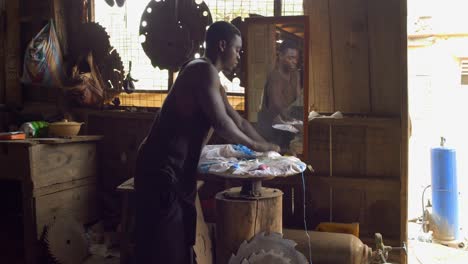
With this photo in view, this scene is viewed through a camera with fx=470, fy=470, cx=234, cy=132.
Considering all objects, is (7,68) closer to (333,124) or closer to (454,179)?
(333,124)

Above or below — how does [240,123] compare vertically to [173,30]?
below

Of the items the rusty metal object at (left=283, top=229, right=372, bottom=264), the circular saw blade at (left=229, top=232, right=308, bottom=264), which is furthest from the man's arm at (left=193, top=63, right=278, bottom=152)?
the rusty metal object at (left=283, top=229, right=372, bottom=264)

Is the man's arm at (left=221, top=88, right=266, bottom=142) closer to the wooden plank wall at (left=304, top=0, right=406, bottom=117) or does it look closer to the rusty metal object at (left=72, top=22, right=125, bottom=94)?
the wooden plank wall at (left=304, top=0, right=406, bottom=117)

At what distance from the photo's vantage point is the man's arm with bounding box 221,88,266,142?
3.76 meters

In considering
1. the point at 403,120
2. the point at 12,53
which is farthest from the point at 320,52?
the point at 12,53

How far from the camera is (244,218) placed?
342cm

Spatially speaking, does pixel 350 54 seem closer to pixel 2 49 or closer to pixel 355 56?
pixel 355 56

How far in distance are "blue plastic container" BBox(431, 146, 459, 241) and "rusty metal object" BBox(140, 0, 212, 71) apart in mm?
3444

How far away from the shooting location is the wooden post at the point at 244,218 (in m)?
3.42

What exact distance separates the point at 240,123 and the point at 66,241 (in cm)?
212

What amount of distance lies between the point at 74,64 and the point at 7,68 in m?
0.95

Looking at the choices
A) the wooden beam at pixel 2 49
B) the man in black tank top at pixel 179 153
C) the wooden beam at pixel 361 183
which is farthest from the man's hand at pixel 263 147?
A: the wooden beam at pixel 2 49

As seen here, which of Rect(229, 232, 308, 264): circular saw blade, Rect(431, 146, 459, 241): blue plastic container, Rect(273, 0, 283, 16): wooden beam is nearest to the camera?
Rect(229, 232, 308, 264): circular saw blade

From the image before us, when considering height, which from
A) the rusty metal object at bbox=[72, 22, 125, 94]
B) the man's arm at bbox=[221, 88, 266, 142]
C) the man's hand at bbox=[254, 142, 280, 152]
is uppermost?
the rusty metal object at bbox=[72, 22, 125, 94]
